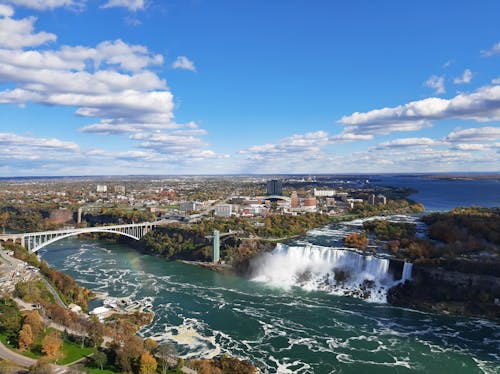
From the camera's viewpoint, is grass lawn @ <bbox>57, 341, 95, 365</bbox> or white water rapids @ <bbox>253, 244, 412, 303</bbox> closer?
grass lawn @ <bbox>57, 341, 95, 365</bbox>

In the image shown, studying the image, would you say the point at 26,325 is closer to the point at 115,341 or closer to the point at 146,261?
the point at 115,341

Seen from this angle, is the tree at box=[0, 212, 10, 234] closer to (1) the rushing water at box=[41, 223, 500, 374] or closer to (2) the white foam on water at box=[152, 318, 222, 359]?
(1) the rushing water at box=[41, 223, 500, 374]

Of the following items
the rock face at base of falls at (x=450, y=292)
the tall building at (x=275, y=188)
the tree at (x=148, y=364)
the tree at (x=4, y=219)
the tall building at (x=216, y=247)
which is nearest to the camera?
the tree at (x=148, y=364)

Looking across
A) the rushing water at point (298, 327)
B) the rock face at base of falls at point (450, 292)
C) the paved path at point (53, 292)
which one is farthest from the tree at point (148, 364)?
the rock face at base of falls at point (450, 292)

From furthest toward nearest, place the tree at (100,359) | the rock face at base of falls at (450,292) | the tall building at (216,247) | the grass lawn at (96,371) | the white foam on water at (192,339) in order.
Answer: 1. the tall building at (216,247)
2. the rock face at base of falls at (450,292)
3. the white foam on water at (192,339)
4. the tree at (100,359)
5. the grass lawn at (96,371)

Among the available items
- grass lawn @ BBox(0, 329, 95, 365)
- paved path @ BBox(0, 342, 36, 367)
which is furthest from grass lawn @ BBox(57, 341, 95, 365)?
paved path @ BBox(0, 342, 36, 367)

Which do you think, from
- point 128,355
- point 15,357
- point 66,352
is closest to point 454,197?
point 128,355

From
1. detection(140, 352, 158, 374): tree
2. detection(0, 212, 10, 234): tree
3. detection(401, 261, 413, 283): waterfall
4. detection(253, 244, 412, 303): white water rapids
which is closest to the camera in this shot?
detection(140, 352, 158, 374): tree

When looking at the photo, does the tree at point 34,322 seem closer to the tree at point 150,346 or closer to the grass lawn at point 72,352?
the grass lawn at point 72,352
